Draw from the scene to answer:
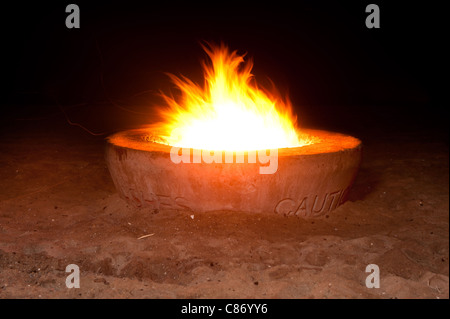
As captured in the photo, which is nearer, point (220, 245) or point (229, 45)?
point (220, 245)

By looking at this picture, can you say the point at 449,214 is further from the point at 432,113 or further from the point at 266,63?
the point at 266,63

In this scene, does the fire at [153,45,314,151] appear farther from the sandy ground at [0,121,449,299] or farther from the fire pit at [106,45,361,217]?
the sandy ground at [0,121,449,299]

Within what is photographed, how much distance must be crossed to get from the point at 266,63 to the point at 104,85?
10.4 feet

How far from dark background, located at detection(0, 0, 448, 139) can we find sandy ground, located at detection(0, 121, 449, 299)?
152 inches

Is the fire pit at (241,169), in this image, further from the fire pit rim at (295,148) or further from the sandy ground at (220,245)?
the sandy ground at (220,245)

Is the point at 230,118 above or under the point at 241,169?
above

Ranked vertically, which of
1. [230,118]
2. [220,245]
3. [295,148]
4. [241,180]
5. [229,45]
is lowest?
[220,245]

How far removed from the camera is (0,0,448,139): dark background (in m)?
8.19

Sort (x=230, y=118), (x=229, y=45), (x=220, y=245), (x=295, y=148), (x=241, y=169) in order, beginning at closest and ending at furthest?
(x=220, y=245)
(x=241, y=169)
(x=295, y=148)
(x=230, y=118)
(x=229, y=45)

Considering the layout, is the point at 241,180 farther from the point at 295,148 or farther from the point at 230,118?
the point at 230,118

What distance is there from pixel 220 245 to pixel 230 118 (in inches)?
56.6

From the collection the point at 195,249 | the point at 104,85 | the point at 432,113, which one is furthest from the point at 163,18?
the point at 195,249

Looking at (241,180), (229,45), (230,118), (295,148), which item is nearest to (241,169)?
(241,180)

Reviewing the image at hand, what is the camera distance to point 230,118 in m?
4.23
